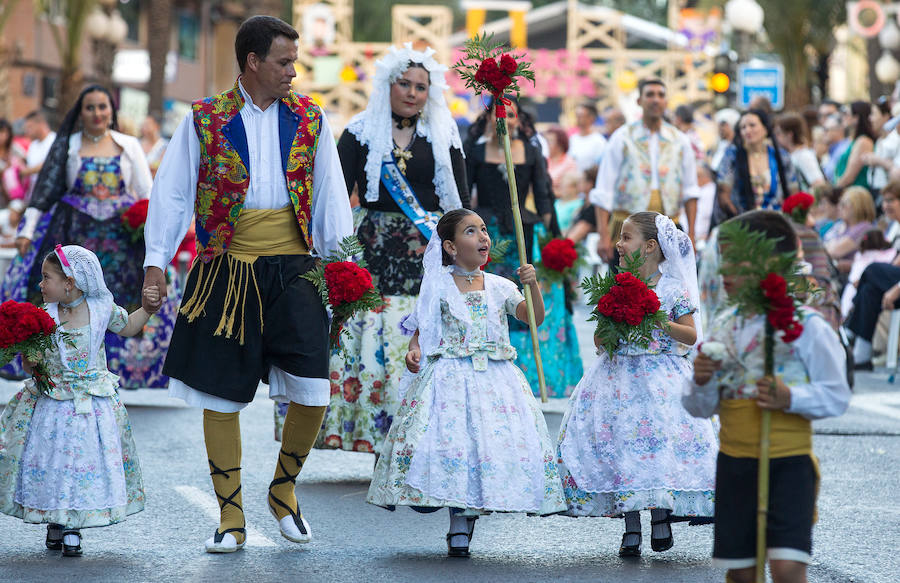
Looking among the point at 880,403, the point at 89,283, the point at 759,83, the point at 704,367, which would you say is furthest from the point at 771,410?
the point at 759,83

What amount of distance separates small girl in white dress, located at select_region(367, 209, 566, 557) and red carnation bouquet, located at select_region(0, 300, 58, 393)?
1.43m

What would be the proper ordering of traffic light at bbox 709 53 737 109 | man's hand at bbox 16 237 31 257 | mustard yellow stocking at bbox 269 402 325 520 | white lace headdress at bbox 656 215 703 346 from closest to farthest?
mustard yellow stocking at bbox 269 402 325 520 < white lace headdress at bbox 656 215 703 346 < man's hand at bbox 16 237 31 257 < traffic light at bbox 709 53 737 109

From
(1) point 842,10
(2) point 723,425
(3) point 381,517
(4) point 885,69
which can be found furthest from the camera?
(1) point 842,10

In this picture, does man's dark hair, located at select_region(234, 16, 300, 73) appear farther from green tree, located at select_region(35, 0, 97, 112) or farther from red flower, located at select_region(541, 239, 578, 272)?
green tree, located at select_region(35, 0, 97, 112)

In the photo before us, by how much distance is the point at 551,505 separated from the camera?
237 inches

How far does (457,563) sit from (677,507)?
901mm

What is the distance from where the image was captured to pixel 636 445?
6.15m

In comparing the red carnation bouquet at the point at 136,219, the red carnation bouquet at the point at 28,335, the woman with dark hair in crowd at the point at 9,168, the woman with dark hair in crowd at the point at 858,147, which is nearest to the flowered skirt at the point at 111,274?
the red carnation bouquet at the point at 136,219

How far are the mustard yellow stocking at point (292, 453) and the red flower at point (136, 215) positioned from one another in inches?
162

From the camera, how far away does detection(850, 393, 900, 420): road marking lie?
10688mm

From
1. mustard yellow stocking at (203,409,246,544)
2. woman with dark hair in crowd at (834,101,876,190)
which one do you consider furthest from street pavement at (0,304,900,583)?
woman with dark hair in crowd at (834,101,876,190)

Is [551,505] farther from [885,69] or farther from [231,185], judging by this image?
[885,69]

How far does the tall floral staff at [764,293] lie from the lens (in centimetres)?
431

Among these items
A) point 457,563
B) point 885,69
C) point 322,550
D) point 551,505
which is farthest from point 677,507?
point 885,69
